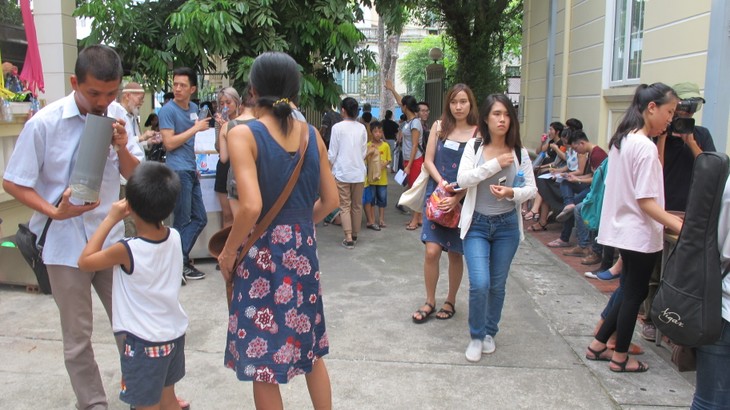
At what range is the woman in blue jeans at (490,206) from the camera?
4012 mm

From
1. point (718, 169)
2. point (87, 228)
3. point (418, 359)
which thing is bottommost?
point (418, 359)

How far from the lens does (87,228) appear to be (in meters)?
2.92

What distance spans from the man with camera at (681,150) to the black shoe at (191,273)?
3.92 m

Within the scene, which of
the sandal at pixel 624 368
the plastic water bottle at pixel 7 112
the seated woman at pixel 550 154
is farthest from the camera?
the seated woman at pixel 550 154

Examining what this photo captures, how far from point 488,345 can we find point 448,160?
1367mm

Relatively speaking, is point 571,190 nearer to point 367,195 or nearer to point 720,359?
point 367,195

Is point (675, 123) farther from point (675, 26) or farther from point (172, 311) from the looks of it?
point (172, 311)

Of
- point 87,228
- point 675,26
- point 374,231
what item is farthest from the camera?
point 374,231

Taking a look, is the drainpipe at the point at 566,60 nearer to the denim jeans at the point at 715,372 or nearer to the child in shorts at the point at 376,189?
the child in shorts at the point at 376,189

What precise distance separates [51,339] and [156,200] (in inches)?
94.7

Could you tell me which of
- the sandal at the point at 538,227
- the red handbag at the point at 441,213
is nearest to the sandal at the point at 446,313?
the red handbag at the point at 441,213

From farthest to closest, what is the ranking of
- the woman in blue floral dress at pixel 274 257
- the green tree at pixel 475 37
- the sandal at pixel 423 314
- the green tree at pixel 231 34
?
the green tree at pixel 475 37, the green tree at pixel 231 34, the sandal at pixel 423 314, the woman in blue floral dress at pixel 274 257

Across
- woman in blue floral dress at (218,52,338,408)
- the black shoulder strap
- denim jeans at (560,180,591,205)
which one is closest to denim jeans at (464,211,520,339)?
woman in blue floral dress at (218,52,338,408)

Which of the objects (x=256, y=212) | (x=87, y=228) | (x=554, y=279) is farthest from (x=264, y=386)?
(x=554, y=279)
